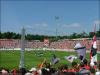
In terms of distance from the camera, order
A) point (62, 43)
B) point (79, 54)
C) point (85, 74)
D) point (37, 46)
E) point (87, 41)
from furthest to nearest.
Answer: point (62, 43)
point (37, 46)
point (87, 41)
point (79, 54)
point (85, 74)

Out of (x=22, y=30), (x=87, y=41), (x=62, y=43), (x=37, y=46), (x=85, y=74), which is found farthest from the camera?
(x=62, y=43)

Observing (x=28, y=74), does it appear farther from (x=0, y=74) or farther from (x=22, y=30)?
(x=22, y=30)

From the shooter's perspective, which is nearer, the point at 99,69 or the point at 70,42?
the point at 99,69

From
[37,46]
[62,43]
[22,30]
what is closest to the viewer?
[22,30]

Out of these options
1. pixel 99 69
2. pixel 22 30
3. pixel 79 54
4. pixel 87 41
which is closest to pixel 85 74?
pixel 99 69

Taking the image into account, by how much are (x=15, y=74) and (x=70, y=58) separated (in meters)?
5.50

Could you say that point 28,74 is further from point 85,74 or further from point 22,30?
point 22,30

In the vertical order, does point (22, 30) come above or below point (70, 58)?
above

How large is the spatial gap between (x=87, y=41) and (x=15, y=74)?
2188 inches

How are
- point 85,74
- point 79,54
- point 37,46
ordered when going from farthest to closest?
1. point 37,46
2. point 79,54
3. point 85,74

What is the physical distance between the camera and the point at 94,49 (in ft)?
52.9

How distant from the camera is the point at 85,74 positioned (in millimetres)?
10742

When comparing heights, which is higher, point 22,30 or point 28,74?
point 22,30

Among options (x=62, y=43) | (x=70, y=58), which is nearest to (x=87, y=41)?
(x=62, y=43)
